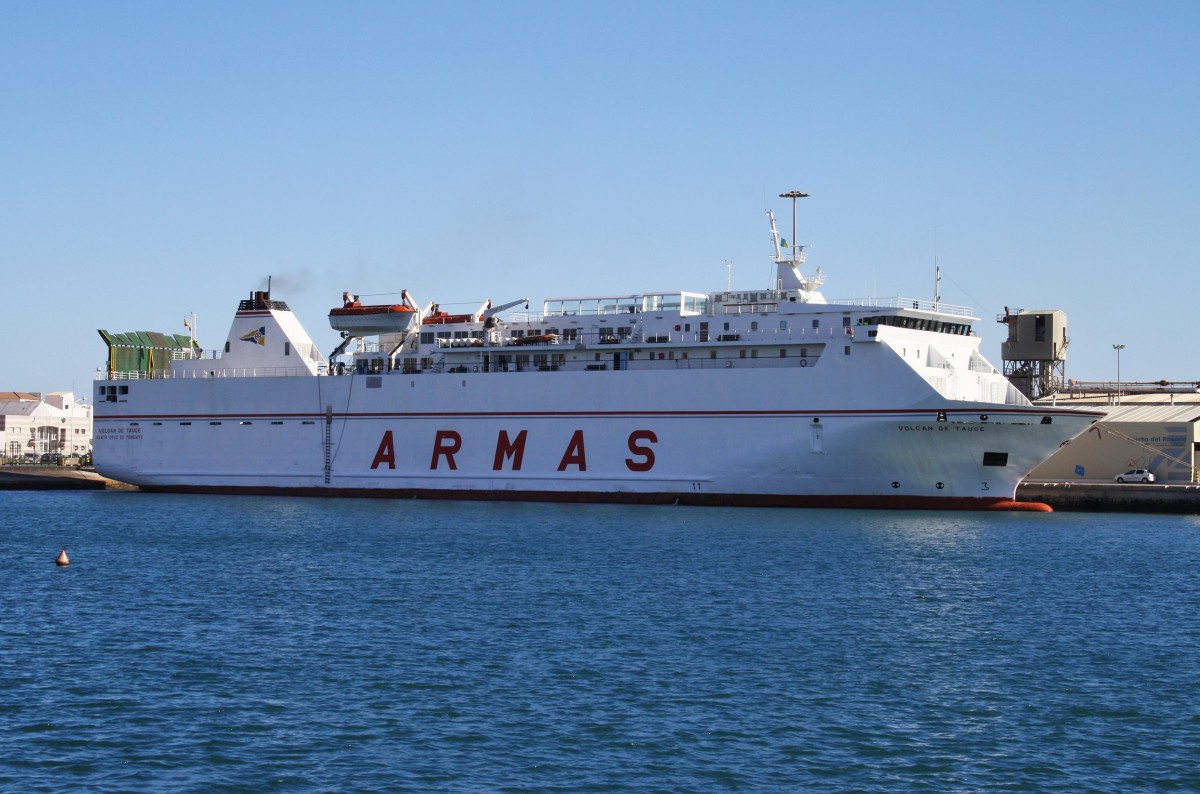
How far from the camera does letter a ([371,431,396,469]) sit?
43969mm

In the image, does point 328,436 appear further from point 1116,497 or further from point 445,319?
point 1116,497

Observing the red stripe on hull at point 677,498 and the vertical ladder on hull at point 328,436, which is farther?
the vertical ladder on hull at point 328,436

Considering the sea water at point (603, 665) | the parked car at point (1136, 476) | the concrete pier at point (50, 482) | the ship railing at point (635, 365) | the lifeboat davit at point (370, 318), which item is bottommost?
the sea water at point (603, 665)

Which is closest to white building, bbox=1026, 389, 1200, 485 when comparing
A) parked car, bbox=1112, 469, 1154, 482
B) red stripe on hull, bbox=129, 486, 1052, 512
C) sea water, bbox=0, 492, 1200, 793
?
parked car, bbox=1112, 469, 1154, 482

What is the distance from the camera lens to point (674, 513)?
37125 mm

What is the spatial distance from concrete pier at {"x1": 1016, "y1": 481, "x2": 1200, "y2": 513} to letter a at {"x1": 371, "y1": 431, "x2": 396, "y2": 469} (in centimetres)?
2008

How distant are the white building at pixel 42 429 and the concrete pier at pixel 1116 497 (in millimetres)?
66482

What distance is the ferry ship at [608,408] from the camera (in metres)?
36.9

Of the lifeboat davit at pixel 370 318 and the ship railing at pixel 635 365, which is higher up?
the lifeboat davit at pixel 370 318

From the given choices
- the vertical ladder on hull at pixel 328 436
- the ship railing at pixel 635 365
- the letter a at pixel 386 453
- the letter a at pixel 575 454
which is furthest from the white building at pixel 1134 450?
the vertical ladder on hull at pixel 328 436

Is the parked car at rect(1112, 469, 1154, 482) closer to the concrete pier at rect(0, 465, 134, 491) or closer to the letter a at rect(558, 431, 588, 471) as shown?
the letter a at rect(558, 431, 588, 471)

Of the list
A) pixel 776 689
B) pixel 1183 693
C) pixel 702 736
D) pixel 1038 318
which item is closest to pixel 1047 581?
pixel 1183 693

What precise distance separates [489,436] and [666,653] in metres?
25.3

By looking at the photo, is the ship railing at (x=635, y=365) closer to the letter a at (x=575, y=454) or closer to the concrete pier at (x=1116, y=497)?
the letter a at (x=575, y=454)
